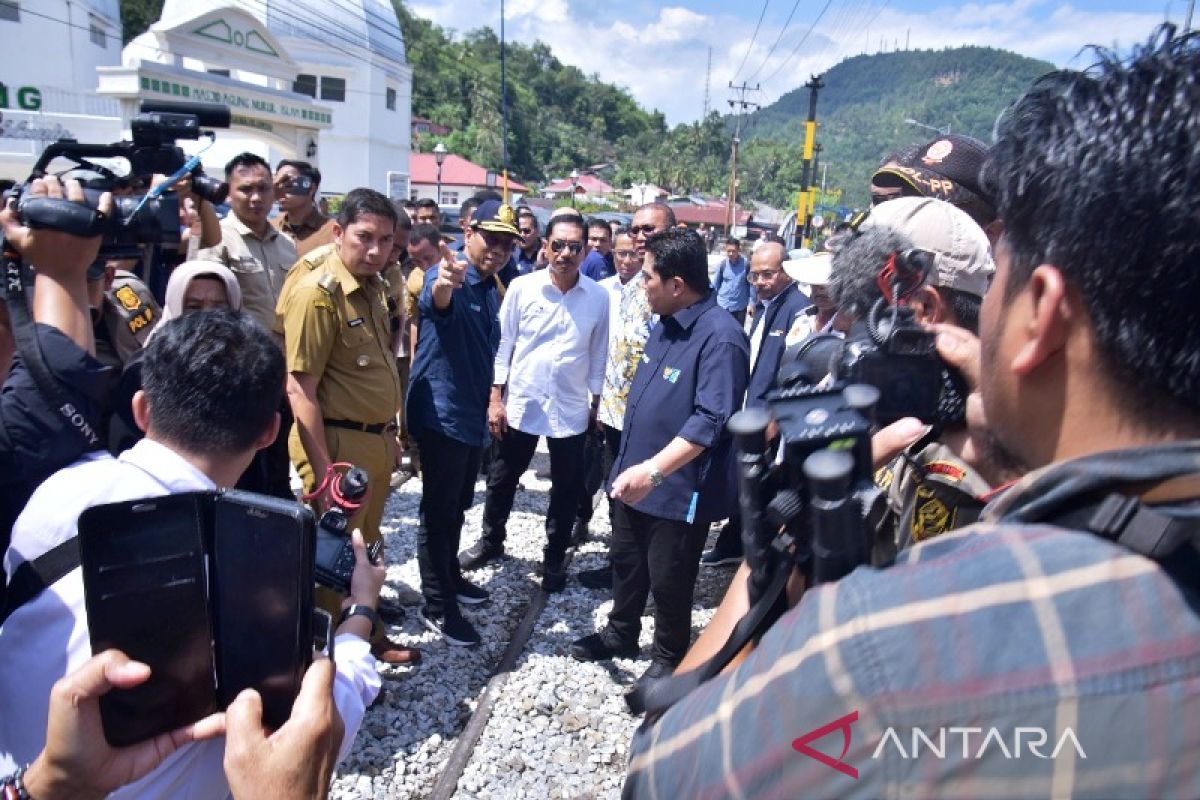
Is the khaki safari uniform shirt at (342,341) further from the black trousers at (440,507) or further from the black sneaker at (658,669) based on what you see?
the black sneaker at (658,669)

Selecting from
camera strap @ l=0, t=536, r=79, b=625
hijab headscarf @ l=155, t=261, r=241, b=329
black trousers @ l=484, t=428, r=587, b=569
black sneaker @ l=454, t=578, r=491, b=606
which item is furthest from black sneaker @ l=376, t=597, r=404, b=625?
camera strap @ l=0, t=536, r=79, b=625

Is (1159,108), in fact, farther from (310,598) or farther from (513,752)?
(513,752)

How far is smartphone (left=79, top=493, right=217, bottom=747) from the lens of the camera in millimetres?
1174

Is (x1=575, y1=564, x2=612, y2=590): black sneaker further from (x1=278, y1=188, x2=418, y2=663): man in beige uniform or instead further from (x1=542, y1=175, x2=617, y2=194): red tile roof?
(x1=542, y1=175, x2=617, y2=194): red tile roof

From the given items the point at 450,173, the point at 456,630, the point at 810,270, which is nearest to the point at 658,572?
the point at 456,630

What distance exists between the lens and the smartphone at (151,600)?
1.17 m

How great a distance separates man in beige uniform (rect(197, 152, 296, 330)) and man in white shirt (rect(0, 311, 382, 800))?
2773mm

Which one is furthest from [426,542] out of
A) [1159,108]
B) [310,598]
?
[1159,108]

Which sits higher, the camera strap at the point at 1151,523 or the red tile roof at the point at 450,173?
the red tile roof at the point at 450,173

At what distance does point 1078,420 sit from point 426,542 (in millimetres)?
3712

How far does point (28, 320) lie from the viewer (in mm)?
1827

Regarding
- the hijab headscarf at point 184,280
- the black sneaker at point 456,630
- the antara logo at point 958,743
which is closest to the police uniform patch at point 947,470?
the antara logo at point 958,743

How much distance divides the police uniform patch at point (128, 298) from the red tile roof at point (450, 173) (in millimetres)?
45634

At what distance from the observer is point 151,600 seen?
3.97ft
